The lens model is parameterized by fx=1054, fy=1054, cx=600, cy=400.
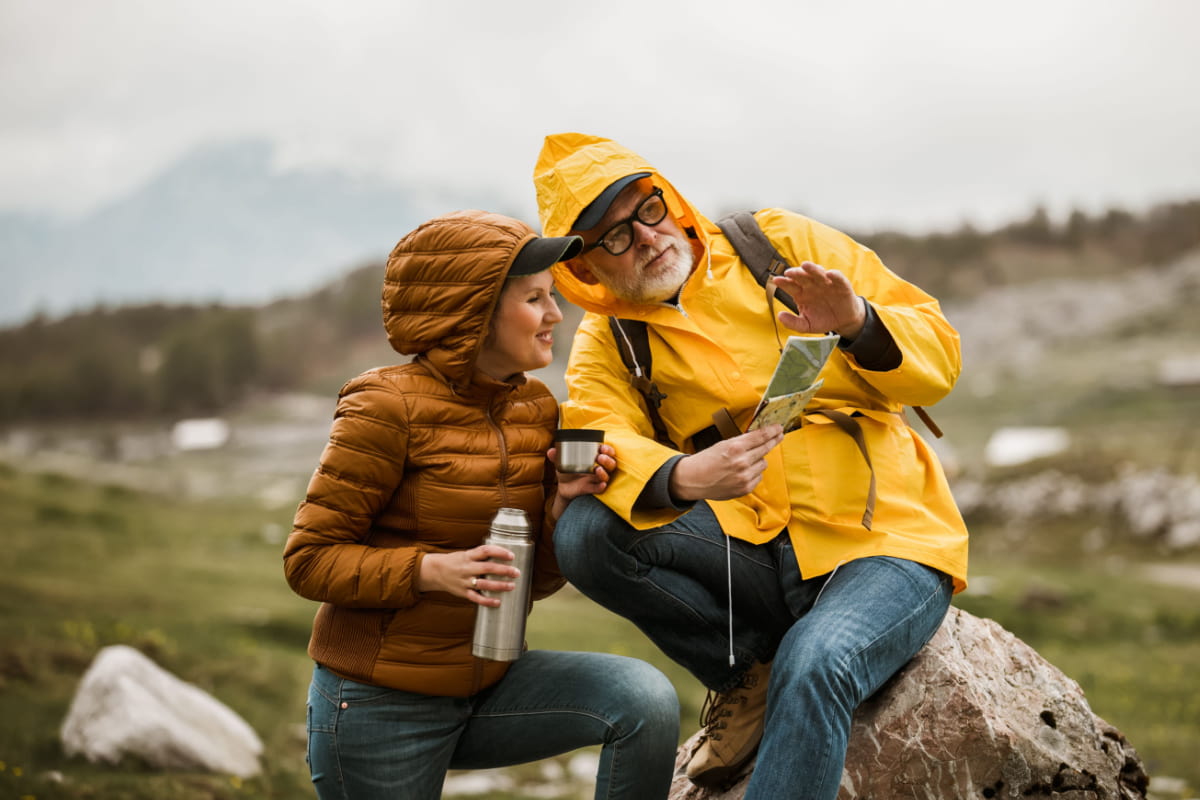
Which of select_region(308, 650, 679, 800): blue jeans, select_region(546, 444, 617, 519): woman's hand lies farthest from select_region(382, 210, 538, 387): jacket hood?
select_region(308, 650, 679, 800): blue jeans

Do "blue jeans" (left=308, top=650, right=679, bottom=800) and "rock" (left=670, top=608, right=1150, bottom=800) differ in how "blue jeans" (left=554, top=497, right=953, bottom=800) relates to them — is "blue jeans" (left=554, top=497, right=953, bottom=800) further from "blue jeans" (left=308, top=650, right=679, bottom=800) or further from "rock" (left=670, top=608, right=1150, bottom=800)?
"blue jeans" (left=308, top=650, right=679, bottom=800)

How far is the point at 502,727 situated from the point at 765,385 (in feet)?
5.84

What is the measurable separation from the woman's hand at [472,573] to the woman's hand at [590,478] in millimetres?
516

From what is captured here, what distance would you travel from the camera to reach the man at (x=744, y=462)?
157 inches

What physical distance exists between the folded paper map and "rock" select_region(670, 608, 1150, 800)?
129cm

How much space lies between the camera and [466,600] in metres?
3.83

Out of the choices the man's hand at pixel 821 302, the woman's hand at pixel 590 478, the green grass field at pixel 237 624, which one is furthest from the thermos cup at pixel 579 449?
the green grass field at pixel 237 624

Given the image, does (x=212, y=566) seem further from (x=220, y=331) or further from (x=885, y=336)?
(x=220, y=331)

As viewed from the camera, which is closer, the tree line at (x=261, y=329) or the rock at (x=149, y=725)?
the rock at (x=149, y=725)

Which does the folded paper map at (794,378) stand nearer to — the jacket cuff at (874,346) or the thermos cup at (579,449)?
the jacket cuff at (874,346)

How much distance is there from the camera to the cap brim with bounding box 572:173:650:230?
178 inches

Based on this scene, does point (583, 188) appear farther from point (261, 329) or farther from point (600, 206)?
point (261, 329)

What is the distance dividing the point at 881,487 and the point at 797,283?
0.96 meters

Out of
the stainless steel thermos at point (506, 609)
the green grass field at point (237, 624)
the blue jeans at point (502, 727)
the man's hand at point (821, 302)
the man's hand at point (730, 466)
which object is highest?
the man's hand at point (821, 302)
